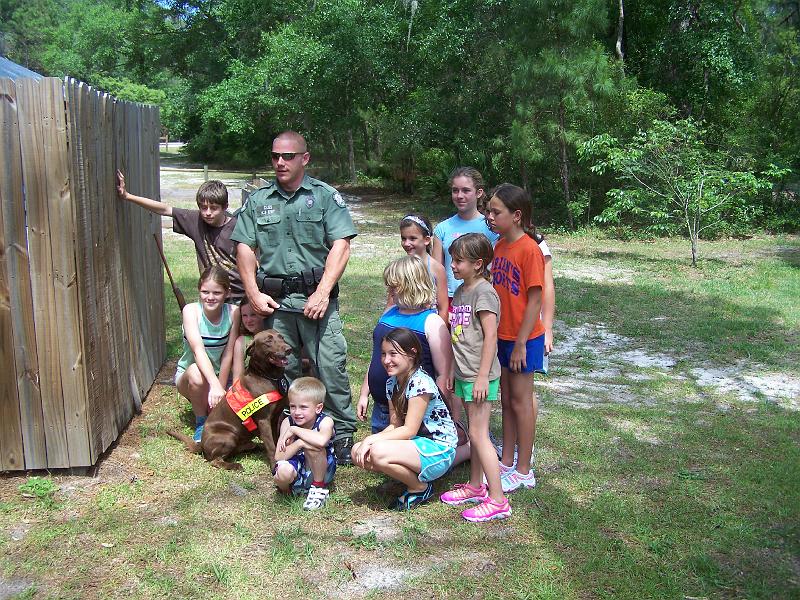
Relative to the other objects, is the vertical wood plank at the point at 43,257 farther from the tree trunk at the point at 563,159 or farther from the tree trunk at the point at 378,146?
the tree trunk at the point at 378,146

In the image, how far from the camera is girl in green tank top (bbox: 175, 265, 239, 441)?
15.4 feet

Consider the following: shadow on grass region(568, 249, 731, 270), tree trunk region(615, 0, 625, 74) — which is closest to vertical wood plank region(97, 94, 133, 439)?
shadow on grass region(568, 249, 731, 270)

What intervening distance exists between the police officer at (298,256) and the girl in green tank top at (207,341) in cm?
37

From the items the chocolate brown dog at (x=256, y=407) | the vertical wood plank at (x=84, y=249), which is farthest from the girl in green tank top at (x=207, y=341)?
the vertical wood plank at (x=84, y=249)

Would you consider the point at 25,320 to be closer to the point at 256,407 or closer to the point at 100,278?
the point at 100,278

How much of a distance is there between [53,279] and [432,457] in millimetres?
2148

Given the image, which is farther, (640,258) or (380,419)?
(640,258)

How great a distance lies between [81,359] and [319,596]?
1.86 m

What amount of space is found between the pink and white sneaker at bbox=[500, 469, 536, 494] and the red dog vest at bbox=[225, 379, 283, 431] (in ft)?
4.39

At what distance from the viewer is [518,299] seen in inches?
157

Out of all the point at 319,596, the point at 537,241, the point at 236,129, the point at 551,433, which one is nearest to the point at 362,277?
the point at 551,433

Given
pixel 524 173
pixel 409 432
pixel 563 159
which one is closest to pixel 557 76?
pixel 563 159

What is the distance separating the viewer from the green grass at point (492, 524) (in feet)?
10.7

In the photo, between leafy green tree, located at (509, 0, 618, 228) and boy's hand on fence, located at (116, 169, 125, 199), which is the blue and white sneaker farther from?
leafy green tree, located at (509, 0, 618, 228)
